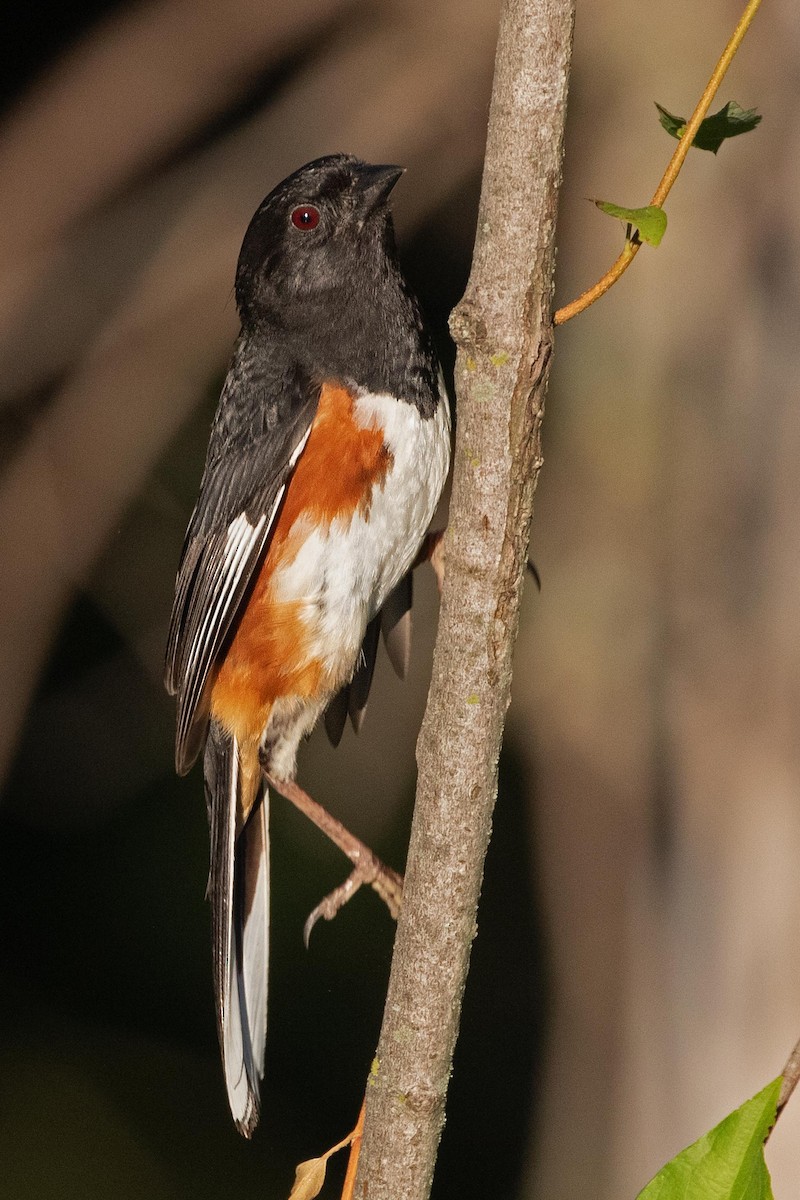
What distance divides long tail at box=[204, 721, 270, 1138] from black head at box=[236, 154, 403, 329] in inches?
36.4

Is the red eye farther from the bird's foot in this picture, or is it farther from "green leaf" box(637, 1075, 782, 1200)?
"green leaf" box(637, 1075, 782, 1200)

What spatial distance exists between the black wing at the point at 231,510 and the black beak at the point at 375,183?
0.36 meters

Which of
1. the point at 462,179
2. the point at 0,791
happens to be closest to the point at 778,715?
the point at 462,179

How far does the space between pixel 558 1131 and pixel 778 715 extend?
176 cm

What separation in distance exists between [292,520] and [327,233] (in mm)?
588

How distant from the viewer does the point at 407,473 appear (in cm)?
230

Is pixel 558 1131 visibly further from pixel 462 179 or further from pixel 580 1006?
pixel 462 179

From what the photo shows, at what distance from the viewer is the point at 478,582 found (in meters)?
1.53

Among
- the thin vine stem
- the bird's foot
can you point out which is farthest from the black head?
the thin vine stem

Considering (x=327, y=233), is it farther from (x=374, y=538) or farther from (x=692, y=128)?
(x=692, y=128)

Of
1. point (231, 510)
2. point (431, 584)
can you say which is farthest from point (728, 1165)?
point (431, 584)

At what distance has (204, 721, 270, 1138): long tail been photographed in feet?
8.09

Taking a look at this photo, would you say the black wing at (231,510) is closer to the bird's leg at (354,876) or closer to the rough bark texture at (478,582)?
the bird's leg at (354,876)

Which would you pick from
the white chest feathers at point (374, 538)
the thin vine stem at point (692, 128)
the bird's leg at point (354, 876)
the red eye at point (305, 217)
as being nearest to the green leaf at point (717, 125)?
the thin vine stem at point (692, 128)
